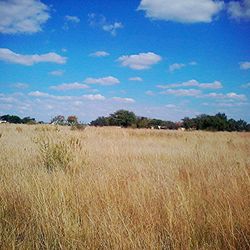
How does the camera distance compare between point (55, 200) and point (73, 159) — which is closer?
point (55, 200)

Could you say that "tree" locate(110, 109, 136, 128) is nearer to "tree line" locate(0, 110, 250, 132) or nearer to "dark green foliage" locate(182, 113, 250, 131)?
"tree line" locate(0, 110, 250, 132)

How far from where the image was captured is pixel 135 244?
282 cm

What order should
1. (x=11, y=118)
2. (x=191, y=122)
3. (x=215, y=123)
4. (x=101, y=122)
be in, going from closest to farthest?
(x=215, y=123)
(x=191, y=122)
(x=101, y=122)
(x=11, y=118)

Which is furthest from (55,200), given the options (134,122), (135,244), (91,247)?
(134,122)

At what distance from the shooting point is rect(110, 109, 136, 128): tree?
6719cm

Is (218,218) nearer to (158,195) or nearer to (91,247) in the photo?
(158,195)

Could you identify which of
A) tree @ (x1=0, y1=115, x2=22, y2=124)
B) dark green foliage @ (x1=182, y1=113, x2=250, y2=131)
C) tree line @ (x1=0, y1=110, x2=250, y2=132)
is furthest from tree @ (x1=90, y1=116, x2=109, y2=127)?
tree @ (x1=0, y1=115, x2=22, y2=124)

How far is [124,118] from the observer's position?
67562mm

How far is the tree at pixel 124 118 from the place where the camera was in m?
67.2

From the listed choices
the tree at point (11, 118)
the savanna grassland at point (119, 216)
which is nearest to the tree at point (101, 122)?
the tree at point (11, 118)

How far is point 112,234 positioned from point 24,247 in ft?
2.75

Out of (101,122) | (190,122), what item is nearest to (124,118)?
(101,122)

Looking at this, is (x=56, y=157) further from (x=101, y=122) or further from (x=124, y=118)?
(x=101, y=122)

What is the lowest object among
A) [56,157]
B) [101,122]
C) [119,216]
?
[119,216]
